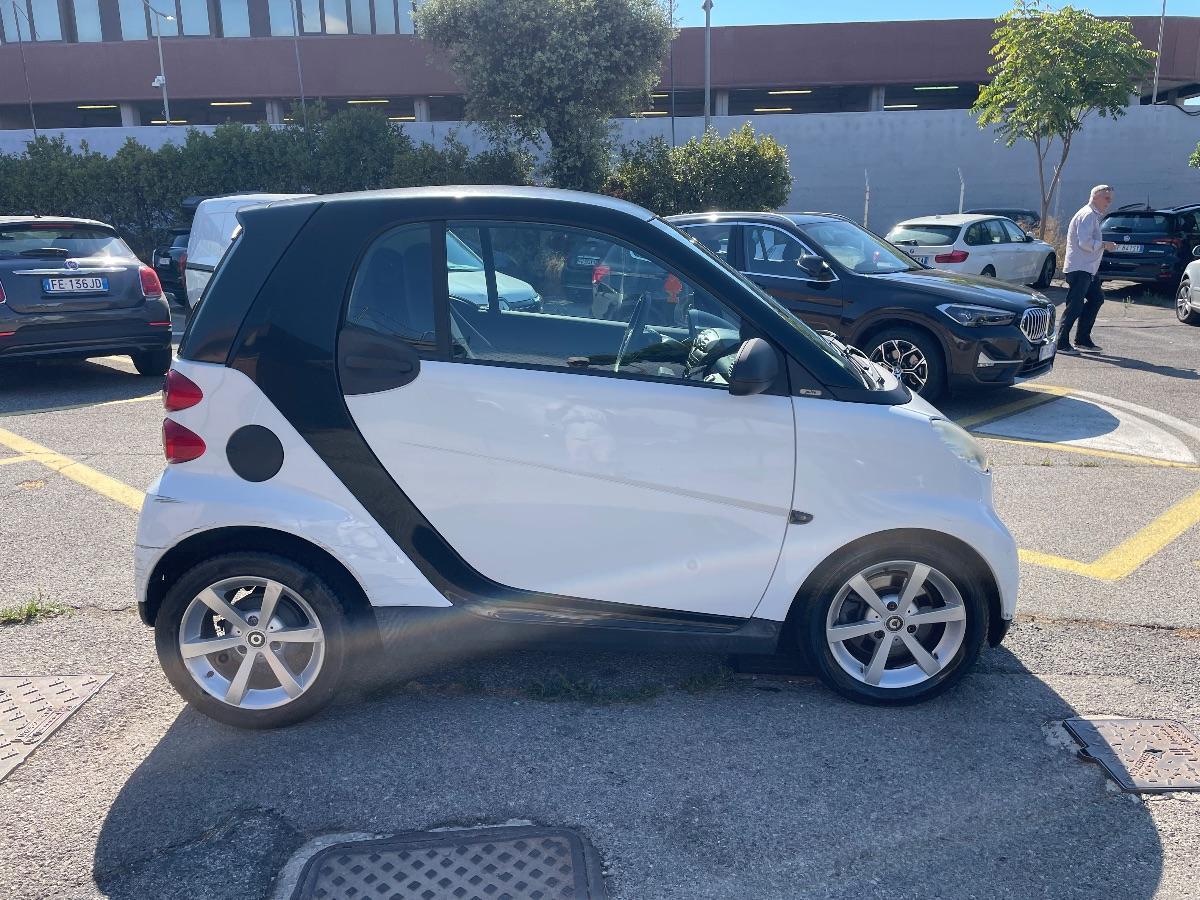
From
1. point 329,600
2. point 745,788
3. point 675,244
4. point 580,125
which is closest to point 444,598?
point 329,600

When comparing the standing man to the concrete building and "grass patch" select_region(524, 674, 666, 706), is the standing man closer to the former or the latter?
"grass patch" select_region(524, 674, 666, 706)

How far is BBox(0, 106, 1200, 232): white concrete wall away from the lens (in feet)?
90.1

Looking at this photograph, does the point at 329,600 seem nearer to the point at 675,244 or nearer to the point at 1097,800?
the point at 675,244

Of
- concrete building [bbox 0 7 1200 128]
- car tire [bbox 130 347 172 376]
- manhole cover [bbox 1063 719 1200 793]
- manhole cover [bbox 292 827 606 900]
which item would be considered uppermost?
concrete building [bbox 0 7 1200 128]

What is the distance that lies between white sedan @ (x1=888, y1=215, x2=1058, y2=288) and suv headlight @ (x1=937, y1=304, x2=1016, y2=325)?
7.03m

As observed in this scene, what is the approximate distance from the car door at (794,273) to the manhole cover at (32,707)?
6.20m

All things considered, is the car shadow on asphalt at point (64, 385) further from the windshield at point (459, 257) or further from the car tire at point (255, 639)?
the windshield at point (459, 257)

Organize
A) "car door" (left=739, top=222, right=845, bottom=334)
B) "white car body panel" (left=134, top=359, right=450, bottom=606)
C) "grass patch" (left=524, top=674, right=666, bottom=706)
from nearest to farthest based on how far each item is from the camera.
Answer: "white car body panel" (left=134, top=359, right=450, bottom=606) → "grass patch" (left=524, top=674, right=666, bottom=706) → "car door" (left=739, top=222, right=845, bottom=334)

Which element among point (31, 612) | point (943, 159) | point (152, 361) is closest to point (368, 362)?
point (31, 612)

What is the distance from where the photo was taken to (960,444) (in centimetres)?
343

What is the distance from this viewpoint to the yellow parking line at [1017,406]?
7965 millimetres

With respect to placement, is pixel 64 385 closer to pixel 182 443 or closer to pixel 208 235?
pixel 208 235

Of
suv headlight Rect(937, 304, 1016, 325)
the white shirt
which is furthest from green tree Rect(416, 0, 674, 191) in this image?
suv headlight Rect(937, 304, 1016, 325)

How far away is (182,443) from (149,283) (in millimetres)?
6934
